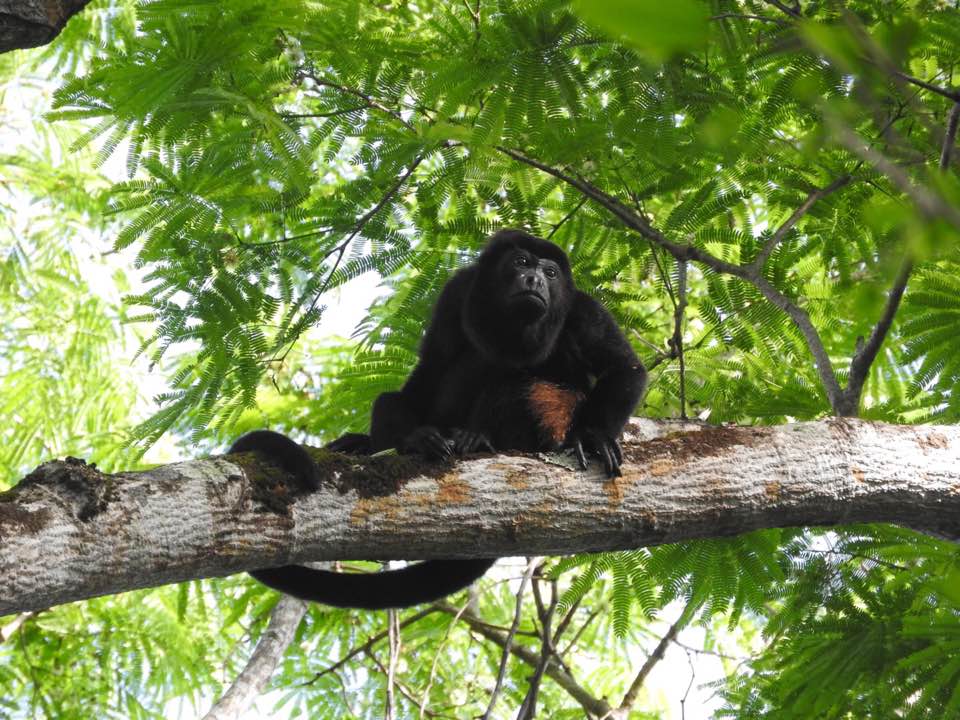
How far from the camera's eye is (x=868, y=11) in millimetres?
3021

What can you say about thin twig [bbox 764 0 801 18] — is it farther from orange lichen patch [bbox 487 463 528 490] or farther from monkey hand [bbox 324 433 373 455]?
monkey hand [bbox 324 433 373 455]

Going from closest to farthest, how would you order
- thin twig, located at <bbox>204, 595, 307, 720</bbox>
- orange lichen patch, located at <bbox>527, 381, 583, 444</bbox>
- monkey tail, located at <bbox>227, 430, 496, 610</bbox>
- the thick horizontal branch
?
the thick horizontal branch, monkey tail, located at <bbox>227, 430, 496, 610</bbox>, orange lichen patch, located at <bbox>527, 381, 583, 444</bbox>, thin twig, located at <bbox>204, 595, 307, 720</bbox>

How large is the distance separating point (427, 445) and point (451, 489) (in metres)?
0.29

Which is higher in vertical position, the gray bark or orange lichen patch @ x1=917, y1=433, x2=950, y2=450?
the gray bark

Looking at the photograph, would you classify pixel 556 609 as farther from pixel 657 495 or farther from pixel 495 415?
pixel 657 495

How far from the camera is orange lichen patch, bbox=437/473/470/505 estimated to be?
2365mm

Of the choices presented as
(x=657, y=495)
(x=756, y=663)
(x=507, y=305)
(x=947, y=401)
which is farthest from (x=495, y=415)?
(x=947, y=401)

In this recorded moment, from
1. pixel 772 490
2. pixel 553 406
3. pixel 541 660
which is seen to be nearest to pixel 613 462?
pixel 772 490

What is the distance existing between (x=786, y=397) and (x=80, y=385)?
15.6 feet

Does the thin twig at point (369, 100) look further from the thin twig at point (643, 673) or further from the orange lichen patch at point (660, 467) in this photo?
the thin twig at point (643, 673)

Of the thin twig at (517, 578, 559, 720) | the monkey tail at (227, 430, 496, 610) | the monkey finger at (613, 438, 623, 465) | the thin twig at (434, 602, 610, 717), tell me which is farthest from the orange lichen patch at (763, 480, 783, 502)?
the thin twig at (434, 602, 610, 717)

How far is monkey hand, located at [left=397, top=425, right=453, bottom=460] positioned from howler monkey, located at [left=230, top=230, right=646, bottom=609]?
0.49 feet

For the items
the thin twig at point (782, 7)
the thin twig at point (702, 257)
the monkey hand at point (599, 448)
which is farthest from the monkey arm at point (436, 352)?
the thin twig at point (782, 7)

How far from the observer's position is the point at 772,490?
2.67 meters
